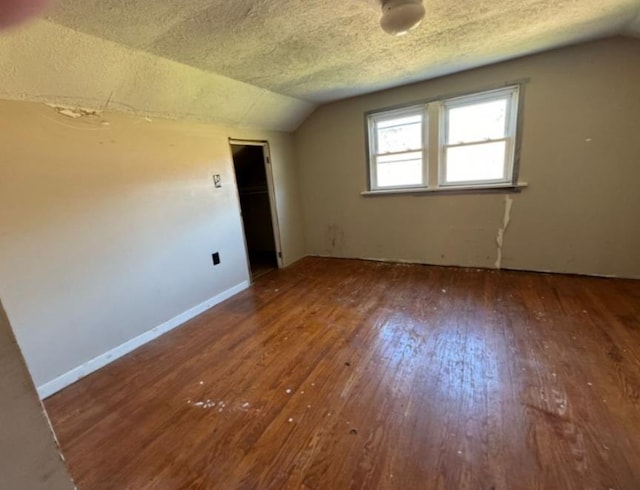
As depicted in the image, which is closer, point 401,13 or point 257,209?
point 401,13

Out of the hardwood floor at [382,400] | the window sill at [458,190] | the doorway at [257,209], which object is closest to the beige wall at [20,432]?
the hardwood floor at [382,400]

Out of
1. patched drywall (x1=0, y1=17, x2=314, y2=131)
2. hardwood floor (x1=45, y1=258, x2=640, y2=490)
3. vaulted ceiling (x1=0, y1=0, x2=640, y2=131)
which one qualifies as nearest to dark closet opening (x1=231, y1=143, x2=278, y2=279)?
patched drywall (x1=0, y1=17, x2=314, y2=131)

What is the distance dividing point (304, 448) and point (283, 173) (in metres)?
3.42

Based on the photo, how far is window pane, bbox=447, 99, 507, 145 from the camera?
3.14 meters

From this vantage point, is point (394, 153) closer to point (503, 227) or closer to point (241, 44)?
point (503, 227)

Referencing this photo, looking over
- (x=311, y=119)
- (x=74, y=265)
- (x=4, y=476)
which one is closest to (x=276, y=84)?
(x=311, y=119)

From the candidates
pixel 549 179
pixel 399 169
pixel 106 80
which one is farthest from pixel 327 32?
pixel 549 179

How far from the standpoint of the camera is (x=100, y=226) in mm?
2244

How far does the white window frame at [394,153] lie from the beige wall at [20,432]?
12.2 ft

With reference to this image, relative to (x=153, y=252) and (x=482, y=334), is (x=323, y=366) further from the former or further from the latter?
(x=153, y=252)

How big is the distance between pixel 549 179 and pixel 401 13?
2.39 meters

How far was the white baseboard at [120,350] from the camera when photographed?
202 cm

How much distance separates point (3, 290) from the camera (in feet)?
5.96

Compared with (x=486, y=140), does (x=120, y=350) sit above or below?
below
